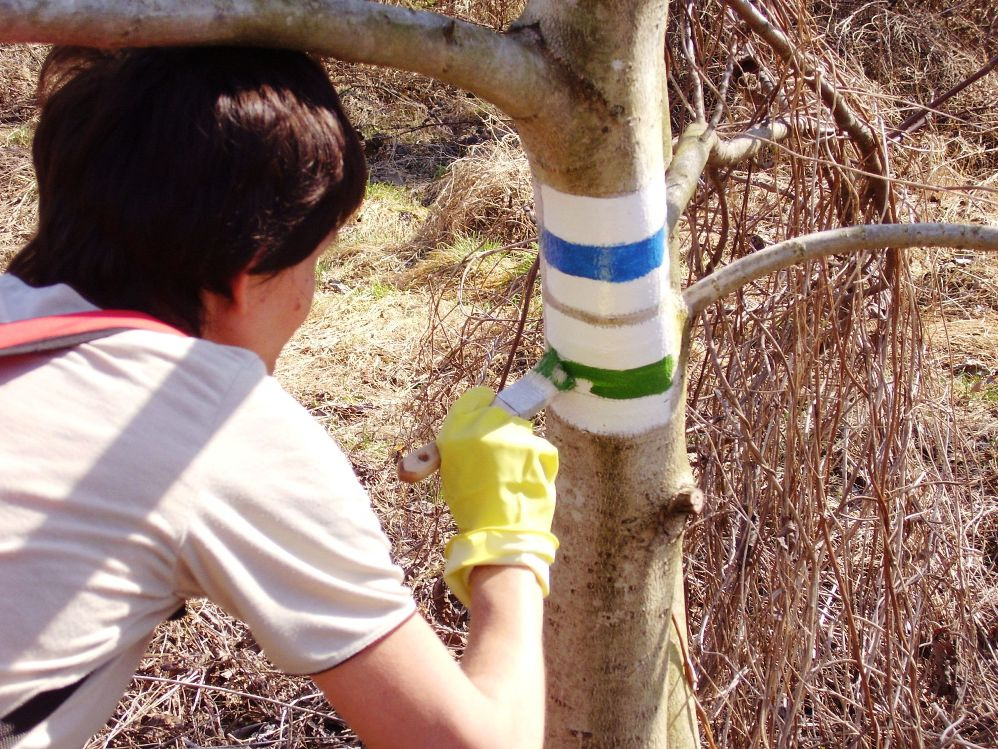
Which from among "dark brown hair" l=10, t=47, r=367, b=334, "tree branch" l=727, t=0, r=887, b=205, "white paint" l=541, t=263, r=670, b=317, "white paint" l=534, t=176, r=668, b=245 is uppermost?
"tree branch" l=727, t=0, r=887, b=205

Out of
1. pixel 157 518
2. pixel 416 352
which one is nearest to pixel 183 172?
pixel 157 518

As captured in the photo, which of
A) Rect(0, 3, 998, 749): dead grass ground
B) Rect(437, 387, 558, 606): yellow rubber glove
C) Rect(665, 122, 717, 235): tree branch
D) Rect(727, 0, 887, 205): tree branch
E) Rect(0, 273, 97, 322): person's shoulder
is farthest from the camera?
Rect(0, 3, 998, 749): dead grass ground

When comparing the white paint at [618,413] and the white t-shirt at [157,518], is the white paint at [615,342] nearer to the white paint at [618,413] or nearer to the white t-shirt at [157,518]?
the white paint at [618,413]

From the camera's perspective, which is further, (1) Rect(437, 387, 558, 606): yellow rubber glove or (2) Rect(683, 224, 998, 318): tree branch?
(2) Rect(683, 224, 998, 318): tree branch

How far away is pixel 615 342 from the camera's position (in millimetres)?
1301

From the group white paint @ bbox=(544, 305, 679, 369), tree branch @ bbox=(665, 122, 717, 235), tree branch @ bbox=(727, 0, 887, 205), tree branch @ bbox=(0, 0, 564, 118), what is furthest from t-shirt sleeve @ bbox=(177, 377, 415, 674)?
tree branch @ bbox=(727, 0, 887, 205)

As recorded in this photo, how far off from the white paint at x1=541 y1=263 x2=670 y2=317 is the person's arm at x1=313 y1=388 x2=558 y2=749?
172 mm

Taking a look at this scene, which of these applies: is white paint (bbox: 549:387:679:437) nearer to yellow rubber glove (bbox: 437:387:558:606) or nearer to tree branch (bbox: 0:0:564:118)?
yellow rubber glove (bbox: 437:387:558:606)

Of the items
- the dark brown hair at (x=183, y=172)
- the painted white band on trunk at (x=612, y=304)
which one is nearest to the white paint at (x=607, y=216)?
the painted white band on trunk at (x=612, y=304)

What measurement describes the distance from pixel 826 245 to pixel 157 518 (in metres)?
1.03

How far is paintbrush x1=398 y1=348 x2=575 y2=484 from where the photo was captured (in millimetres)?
1239

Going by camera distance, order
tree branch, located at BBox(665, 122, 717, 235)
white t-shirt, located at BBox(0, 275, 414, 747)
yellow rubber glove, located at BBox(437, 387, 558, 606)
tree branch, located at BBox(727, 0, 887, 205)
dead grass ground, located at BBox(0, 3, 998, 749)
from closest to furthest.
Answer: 1. white t-shirt, located at BBox(0, 275, 414, 747)
2. yellow rubber glove, located at BBox(437, 387, 558, 606)
3. tree branch, located at BBox(665, 122, 717, 235)
4. tree branch, located at BBox(727, 0, 887, 205)
5. dead grass ground, located at BBox(0, 3, 998, 749)

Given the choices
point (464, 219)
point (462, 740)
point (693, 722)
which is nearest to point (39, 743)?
point (462, 740)

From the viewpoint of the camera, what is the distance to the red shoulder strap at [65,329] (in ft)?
2.87
